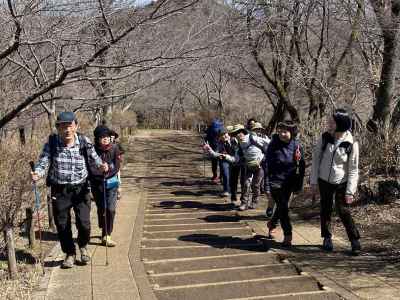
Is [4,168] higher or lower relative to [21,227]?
higher

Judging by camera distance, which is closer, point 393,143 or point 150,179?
point 393,143

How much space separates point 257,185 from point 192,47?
3.38 meters

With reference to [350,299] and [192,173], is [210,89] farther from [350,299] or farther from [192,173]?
[350,299]

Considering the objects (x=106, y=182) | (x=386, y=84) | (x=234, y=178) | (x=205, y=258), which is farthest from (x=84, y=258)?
(x=386, y=84)

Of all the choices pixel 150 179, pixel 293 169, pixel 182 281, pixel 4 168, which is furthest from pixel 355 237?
pixel 150 179

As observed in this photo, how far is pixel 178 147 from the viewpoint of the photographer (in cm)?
2186

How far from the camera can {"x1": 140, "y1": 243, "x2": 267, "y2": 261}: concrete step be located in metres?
5.09

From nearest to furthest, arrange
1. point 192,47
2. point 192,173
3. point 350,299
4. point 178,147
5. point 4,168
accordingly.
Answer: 1. point 350,299
2. point 192,47
3. point 4,168
4. point 192,173
5. point 178,147

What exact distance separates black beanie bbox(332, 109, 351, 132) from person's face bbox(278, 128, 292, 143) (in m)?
0.65

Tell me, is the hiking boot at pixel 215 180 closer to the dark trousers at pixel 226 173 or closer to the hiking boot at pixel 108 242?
the dark trousers at pixel 226 173

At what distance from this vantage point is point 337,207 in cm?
508

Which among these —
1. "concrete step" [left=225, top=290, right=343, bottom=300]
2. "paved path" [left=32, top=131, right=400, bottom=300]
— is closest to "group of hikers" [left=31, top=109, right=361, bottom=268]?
"paved path" [left=32, top=131, right=400, bottom=300]

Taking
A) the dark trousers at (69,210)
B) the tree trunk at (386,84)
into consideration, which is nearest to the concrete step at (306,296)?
the dark trousers at (69,210)

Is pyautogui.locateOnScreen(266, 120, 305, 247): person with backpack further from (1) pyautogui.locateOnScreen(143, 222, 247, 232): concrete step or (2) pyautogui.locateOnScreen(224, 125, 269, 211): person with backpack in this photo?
(2) pyautogui.locateOnScreen(224, 125, 269, 211): person with backpack
